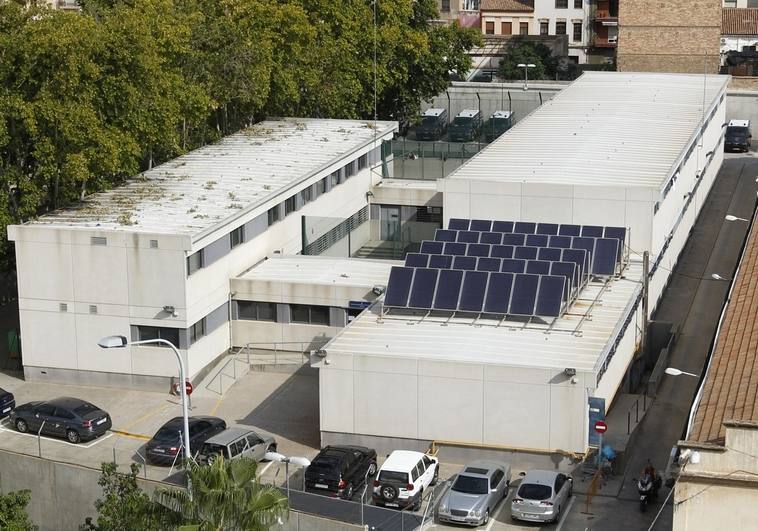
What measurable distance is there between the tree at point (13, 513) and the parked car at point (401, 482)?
29.8 feet

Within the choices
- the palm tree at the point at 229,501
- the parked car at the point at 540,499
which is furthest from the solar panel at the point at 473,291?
the palm tree at the point at 229,501

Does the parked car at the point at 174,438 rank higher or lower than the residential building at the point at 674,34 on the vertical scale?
lower

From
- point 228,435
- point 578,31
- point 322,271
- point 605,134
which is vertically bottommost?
point 228,435

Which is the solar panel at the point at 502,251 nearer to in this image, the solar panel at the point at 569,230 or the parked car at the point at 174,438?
the solar panel at the point at 569,230

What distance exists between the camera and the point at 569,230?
5022 cm

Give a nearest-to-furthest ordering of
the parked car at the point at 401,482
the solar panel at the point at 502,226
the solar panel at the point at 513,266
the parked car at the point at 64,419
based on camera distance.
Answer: the parked car at the point at 401,482, the parked car at the point at 64,419, the solar panel at the point at 513,266, the solar panel at the point at 502,226

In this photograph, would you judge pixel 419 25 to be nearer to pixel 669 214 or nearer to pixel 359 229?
pixel 359 229

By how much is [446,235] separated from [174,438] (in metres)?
13.7

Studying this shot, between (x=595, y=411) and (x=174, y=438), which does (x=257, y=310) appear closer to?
(x=174, y=438)

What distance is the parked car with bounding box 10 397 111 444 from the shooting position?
1676 inches

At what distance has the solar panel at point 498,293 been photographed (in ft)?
143

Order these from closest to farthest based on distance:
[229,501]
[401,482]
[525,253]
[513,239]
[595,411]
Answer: [229,501]
[401,482]
[595,411]
[525,253]
[513,239]

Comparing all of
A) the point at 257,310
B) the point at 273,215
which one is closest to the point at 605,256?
the point at 257,310

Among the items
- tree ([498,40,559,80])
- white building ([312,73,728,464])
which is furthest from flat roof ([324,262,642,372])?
tree ([498,40,559,80])
